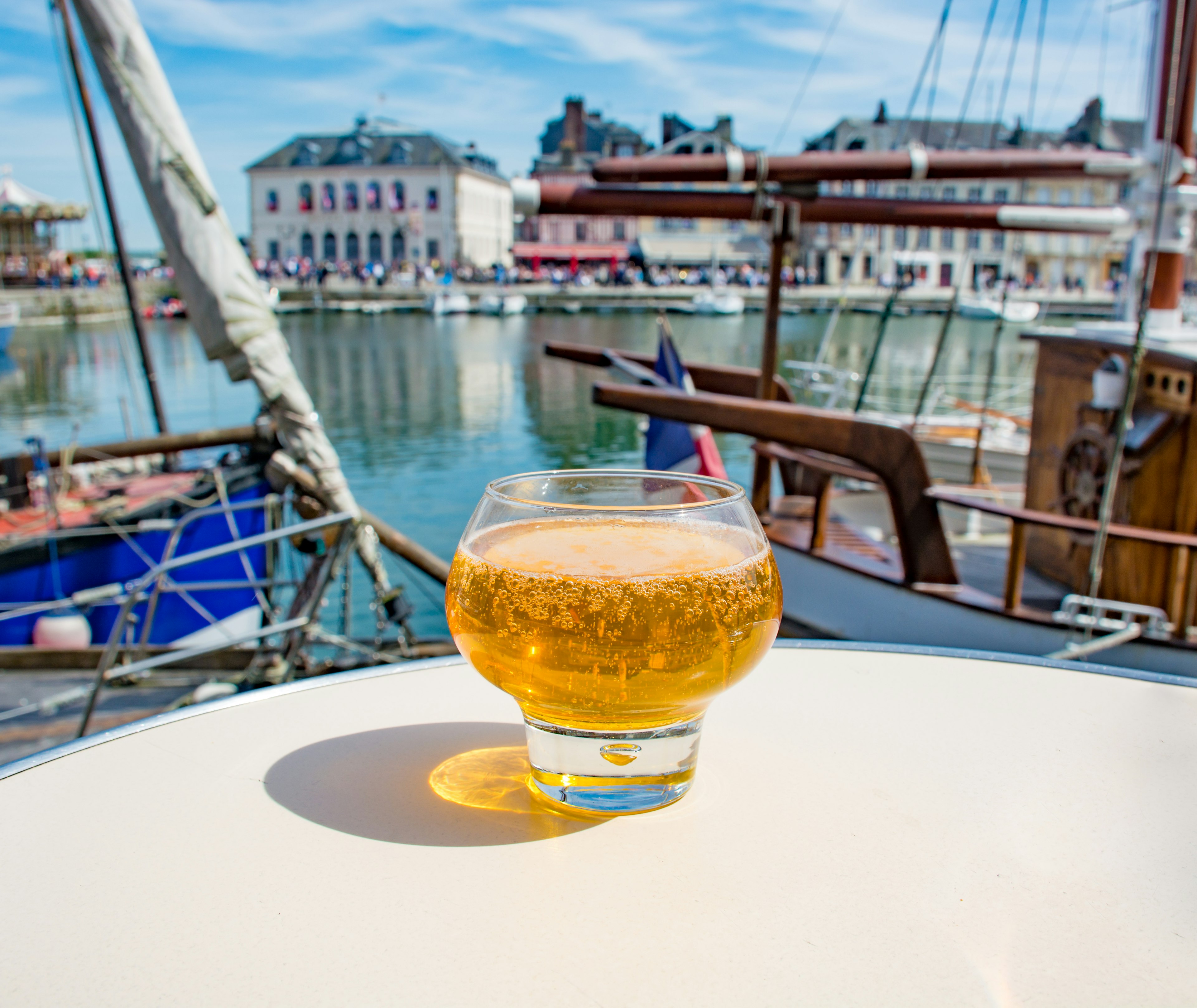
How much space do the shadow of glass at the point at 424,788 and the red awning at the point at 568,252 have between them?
69.5m

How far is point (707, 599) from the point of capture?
727 millimetres

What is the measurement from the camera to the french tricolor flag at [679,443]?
15.5ft

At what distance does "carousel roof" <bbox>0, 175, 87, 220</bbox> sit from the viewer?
168 feet

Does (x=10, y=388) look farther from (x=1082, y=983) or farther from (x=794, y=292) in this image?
(x=794, y=292)

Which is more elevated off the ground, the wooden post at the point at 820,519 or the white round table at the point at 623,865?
the white round table at the point at 623,865

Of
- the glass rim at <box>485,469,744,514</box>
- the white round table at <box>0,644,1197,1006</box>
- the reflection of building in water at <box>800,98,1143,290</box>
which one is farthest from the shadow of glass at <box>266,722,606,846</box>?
the reflection of building in water at <box>800,98,1143,290</box>

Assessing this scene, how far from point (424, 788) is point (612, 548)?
0.24 m

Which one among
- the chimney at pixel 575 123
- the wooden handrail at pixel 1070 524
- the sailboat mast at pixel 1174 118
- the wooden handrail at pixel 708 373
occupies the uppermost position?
the chimney at pixel 575 123

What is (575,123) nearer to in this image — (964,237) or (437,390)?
(964,237)

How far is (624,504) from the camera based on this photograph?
0.86m

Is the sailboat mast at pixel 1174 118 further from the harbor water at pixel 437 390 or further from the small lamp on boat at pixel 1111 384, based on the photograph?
the harbor water at pixel 437 390

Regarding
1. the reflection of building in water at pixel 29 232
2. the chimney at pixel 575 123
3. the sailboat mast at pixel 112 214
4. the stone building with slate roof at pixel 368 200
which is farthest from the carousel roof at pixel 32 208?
the sailboat mast at pixel 112 214

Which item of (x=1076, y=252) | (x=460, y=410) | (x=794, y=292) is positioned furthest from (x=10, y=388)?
(x=1076, y=252)

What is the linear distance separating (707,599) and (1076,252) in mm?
69691
